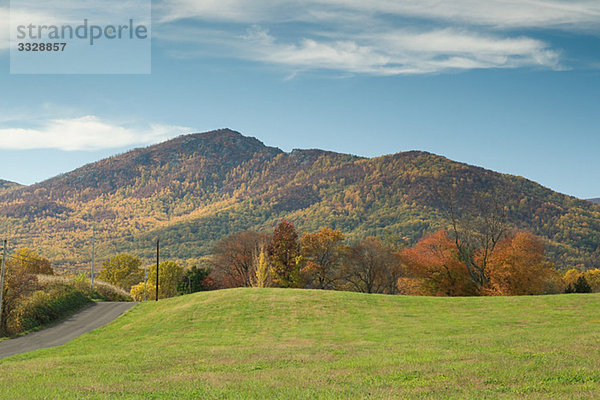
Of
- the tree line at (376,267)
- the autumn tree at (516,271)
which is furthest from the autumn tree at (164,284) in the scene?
the autumn tree at (516,271)

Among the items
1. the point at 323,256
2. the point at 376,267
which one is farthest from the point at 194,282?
the point at 376,267

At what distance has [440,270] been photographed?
2280 inches

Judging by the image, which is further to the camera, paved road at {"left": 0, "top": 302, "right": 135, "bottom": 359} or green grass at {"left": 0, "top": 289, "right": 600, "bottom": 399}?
paved road at {"left": 0, "top": 302, "right": 135, "bottom": 359}

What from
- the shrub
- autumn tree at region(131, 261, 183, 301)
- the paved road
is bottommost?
autumn tree at region(131, 261, 183, 301)

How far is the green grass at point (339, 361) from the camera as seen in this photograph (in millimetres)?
10250

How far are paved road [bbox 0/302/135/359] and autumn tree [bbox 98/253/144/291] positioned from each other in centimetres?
5978

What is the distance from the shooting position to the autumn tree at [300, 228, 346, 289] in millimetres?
74438

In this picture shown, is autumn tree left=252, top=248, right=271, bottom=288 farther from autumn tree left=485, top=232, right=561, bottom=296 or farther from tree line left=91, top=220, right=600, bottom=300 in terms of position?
autumn tree left=485, top=232, right=561, bottom=296

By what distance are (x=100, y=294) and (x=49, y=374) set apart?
47162 mm

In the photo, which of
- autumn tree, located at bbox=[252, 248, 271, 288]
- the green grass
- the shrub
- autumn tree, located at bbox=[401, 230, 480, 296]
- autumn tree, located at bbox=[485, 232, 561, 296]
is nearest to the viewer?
the green grass

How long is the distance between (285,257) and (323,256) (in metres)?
5.91

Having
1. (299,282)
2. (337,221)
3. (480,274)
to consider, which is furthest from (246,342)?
(337,221)

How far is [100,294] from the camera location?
57719mm

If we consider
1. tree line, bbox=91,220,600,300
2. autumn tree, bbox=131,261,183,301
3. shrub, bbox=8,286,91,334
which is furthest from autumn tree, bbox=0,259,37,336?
autumn tree, bbox=131,261,183,301
